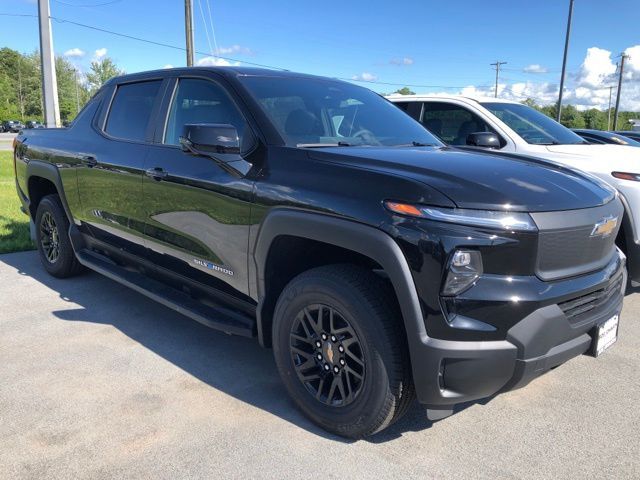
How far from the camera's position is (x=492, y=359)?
2.16 meters

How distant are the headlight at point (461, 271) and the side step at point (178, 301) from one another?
1.27 m

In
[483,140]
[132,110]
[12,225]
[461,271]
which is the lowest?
[12,225]

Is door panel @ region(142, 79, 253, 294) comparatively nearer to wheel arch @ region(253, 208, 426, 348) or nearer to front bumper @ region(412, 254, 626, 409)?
wheel arch @ region(253, 208, 426, 348)

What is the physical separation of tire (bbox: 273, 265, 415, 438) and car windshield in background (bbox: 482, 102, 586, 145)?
4.01 meters

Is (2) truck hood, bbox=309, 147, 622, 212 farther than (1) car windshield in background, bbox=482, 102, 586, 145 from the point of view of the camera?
No

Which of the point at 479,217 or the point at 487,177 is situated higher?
the point at 487,177

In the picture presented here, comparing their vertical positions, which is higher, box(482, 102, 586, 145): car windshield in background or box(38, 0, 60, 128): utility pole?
box(38, 0, 60, 128): utility pole

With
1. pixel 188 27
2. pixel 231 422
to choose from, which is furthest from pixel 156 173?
pixel 188 27

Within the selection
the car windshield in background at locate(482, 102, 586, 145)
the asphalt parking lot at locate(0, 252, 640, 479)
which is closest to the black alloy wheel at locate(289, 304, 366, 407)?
the asphalt parking lot at locate(0, 252, 640, 479)

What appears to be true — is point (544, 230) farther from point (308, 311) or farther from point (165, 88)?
point (165, 88)

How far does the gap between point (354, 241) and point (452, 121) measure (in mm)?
4251

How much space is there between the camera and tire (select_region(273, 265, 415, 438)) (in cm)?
234

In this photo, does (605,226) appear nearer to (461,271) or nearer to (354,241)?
(461,271)

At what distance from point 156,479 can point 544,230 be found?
6.44 feet
